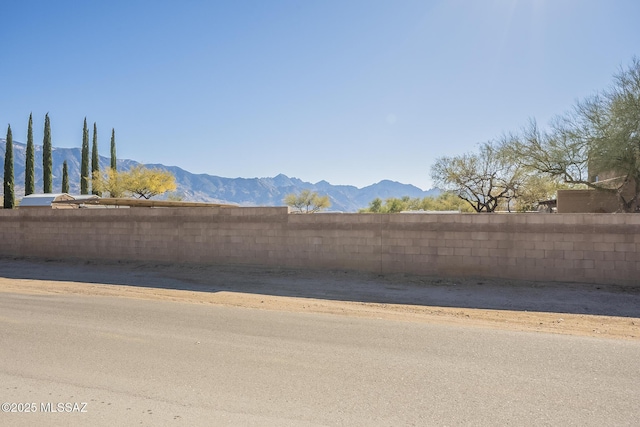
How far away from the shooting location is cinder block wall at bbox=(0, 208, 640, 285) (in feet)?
44.1

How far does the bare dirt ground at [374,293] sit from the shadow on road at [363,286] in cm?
2

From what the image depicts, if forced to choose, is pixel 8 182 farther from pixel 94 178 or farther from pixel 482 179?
pixel 482 179

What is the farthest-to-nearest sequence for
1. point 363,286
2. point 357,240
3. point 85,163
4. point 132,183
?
point 85,163 < point 132,183 < point 357,240 < point 363,286

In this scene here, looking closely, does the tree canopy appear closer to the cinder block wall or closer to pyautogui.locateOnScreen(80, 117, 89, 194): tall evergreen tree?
pyautogui.locateOnScreen(80, 117, 89, 194): tall evergreen tree

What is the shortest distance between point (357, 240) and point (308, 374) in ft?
34.0

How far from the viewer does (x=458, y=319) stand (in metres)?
9.80

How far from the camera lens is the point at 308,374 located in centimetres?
573

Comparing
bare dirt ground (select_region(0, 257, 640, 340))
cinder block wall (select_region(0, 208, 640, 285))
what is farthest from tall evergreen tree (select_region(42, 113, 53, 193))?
bare dirt ground (select_region(0, 257, 640, 340))

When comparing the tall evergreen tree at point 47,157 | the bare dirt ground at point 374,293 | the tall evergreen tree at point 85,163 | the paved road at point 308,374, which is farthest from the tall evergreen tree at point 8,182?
the paved road at point 308,374

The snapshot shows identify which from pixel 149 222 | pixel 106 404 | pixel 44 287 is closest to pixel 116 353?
pixel 106 404

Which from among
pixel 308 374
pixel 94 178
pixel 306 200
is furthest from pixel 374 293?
pixel 306 200

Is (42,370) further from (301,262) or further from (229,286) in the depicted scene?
(301,262)

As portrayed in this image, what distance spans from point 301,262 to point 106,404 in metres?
11.9

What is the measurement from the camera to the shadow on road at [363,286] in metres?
11.7
